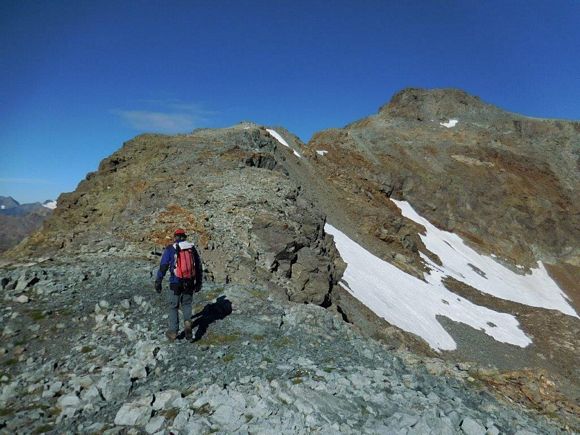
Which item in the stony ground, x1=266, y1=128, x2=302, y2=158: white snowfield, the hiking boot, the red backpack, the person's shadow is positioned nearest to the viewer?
the stony ground

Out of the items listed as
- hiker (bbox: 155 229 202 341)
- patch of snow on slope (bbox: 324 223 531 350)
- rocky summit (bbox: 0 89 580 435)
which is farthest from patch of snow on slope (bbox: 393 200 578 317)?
hiker (bbox: 155 229 202 341)

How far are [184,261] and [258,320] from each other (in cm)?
250

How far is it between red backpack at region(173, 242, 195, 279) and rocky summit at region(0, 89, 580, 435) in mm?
1368

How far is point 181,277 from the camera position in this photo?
9.95 metres

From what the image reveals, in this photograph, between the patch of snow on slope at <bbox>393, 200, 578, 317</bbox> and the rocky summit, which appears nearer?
the rocky summit

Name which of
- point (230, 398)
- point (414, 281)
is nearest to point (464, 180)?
point (414, 281)

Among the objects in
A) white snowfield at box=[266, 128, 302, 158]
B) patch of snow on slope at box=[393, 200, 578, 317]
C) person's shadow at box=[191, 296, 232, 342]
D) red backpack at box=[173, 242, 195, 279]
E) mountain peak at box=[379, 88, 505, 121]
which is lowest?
patch of snow on slope at box=[393, 200, 578, 317]

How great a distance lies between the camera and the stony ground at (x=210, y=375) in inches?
268

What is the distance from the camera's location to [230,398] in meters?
7.24

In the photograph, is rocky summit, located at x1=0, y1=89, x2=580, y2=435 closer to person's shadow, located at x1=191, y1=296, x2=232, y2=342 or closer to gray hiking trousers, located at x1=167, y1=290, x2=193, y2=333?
person's shadow, located at x1=191, y1=296, x2=232, y2=342

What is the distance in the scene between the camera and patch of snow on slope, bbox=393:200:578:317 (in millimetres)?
49297

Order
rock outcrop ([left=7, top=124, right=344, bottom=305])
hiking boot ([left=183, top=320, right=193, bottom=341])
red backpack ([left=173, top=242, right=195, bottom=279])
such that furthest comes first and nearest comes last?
rock outcrop ([left=7, top=124, right=344, bottom=305]) → red backpack ([left=173, top=242, right=195, bottom=279]) → hiking boot ([left=183, top=320, right=193, bottom=341])

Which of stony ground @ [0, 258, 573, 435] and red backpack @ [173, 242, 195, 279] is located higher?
red backpack @ [173, 242, 195, 279]

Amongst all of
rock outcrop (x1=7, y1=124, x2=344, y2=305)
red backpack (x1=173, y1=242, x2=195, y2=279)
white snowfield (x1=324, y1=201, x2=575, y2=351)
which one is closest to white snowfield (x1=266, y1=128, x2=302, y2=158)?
white snowfield (x1=324, y1=201, x2=575, y2=351)
